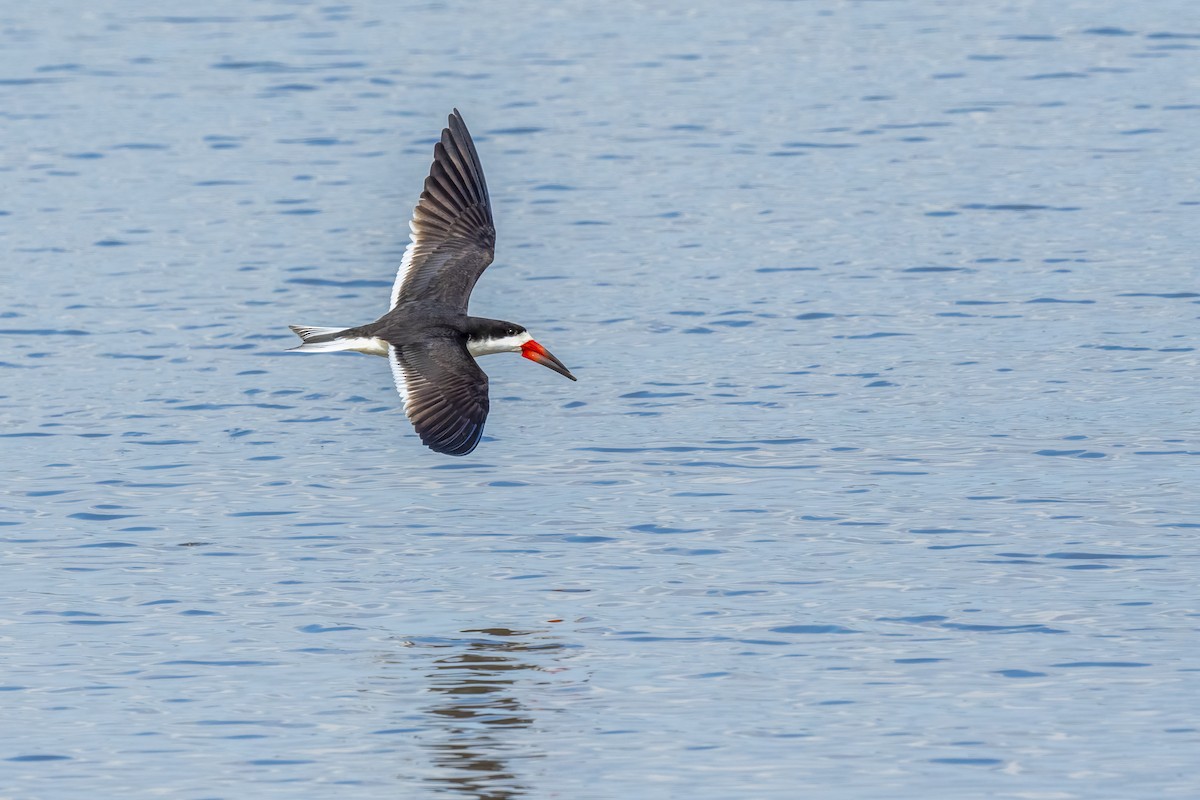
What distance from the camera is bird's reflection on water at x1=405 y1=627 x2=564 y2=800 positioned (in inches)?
351

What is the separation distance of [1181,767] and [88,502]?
681cm

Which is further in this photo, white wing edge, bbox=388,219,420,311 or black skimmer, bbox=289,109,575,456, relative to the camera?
white wing edge, bbox=388,219,420,311

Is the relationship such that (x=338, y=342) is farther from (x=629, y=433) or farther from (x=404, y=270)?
(x=629, y=433)

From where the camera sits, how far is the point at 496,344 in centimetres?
1350

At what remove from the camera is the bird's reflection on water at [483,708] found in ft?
29.3

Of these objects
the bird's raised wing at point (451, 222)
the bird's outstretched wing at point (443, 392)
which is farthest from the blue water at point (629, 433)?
the bird's raised wing at point (451, 222)

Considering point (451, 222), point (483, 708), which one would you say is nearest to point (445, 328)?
point (451, 222)

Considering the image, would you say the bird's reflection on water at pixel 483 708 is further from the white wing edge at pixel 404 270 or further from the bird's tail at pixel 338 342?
the white wing edge at pixel 404 270

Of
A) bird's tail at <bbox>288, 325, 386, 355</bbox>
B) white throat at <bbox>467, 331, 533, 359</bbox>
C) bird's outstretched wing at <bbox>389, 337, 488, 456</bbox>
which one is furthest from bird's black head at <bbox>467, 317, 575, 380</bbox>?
bird's tail at <bbox>288, 325, 386, 355</bbox>

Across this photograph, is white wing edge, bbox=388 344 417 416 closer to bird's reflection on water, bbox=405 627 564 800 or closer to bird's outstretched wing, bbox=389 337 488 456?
bird's outstretched wing, bbox=389 337 488 456

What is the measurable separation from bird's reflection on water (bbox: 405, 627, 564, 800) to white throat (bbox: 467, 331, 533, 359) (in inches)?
123

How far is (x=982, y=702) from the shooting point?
9547 mm

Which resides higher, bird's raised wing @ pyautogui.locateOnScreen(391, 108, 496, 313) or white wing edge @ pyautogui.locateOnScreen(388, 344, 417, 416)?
bird's raised wing @ pyautogui.locateOnScreen(391, 108, 496, 313)

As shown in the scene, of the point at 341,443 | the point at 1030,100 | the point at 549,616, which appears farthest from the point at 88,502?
the point at 1030,100
